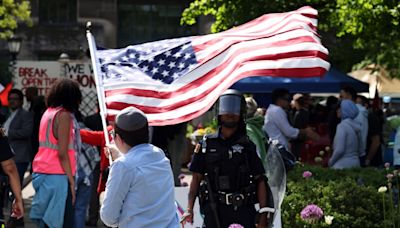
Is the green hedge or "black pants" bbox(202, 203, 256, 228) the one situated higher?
"black pants" bbox(202, 203, 256, 228)

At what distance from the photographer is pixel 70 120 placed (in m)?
8.13

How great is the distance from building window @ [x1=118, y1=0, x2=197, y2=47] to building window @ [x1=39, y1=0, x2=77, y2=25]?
6.46ft

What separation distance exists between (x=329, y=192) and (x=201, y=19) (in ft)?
89.3

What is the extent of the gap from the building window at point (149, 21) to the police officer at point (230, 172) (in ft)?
102

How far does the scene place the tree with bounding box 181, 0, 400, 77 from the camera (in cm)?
1275

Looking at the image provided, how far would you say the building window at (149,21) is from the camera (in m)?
37.7

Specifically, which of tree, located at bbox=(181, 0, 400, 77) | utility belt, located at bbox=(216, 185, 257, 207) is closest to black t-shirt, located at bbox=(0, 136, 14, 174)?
utility belt, located at bbox=(216, 185, 257, 207)

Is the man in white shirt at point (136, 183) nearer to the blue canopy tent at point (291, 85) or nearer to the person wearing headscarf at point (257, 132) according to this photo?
the person wearing headscarf at point (257, 132)

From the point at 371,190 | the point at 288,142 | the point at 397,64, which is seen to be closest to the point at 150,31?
the point at 397,64

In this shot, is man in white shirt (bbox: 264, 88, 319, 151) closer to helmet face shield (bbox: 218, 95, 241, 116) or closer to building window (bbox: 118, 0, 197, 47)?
helmet face shield (bbox: 218, 95, 241, 116)

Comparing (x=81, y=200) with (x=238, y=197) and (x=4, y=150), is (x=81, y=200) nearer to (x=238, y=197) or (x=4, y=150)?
(x=4, y=150)

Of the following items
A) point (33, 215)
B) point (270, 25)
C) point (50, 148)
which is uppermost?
point (270, 25)

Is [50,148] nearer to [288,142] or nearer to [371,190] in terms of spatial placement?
[371,190]

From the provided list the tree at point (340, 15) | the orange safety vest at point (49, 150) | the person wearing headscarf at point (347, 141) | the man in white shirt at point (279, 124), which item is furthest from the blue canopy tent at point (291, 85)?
the orange safety vest at point (49, 150)
